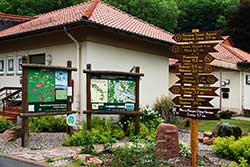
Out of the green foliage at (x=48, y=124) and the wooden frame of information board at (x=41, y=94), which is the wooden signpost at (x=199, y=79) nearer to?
the wooden frame of information board at (x=41, y=94)

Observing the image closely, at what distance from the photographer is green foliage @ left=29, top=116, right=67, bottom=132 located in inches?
478

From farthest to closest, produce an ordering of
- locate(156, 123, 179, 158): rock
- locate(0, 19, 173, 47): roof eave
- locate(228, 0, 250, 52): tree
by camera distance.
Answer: locate(228, 0, 250, 52): tree, locate(0, 19, 173, 47): roof eave, locate(156, 123, 179, 158): rock

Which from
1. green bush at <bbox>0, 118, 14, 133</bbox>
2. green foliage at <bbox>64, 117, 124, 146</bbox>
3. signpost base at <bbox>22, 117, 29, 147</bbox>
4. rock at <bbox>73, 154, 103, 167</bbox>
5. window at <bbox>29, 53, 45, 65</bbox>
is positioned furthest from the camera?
window at <bbox>29, 53, 45, 65</bbox>

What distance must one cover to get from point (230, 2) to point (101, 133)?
150 feet

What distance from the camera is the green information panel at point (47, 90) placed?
9703mm

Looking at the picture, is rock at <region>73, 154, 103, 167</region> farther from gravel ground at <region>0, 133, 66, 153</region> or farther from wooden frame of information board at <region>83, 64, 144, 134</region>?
wooden frame of information board at <region>83, 64, 144, 134</region>

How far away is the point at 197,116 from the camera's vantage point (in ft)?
20.8

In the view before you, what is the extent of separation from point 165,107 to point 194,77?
29.8ft

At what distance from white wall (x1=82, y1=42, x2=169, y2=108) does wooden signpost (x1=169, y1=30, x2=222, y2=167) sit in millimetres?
6944

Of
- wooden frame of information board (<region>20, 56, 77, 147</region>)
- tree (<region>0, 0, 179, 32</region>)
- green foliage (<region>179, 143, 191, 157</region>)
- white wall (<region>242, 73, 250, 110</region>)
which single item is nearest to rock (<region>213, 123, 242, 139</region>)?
green foliage (<region>179, 143, 191, 157</region>)

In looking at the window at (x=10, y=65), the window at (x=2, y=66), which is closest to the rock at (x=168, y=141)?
the window at (x=10, y=65)

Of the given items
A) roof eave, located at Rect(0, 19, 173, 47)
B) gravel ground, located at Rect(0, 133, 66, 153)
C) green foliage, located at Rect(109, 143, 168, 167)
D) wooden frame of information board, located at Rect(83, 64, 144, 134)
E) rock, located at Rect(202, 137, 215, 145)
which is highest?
roof eave, located at Rect(0, 19, 173, 47)

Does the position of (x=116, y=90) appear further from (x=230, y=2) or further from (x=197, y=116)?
(x=230, y=2)

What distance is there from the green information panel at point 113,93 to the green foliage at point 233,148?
10.4ft
